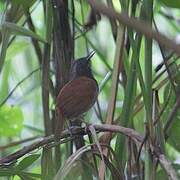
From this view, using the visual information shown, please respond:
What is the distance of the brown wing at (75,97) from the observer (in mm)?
734

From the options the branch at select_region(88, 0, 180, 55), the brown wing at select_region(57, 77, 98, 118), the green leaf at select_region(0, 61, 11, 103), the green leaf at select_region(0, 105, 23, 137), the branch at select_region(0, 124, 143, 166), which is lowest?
the branch at select_region(88, 0, 180, 55)

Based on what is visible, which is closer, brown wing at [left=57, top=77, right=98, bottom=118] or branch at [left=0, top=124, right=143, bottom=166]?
branch at [left=0, top=124, right=143, bottom=166]

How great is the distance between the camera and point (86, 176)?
70 centimetres

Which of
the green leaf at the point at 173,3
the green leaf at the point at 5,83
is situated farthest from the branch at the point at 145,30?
the green leaf at the point at 5,83

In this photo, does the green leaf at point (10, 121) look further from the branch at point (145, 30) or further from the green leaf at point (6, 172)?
the branch at point (145, 30)

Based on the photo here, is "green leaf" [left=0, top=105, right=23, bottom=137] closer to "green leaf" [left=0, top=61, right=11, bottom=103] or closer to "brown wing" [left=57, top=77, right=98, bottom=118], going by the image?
"green leaf" [left=0, top=61, right=11, bottom=103]

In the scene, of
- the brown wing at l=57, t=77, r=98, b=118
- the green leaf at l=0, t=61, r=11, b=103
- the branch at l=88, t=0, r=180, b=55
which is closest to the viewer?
the branch at l=88, t=0, r=180, b=55

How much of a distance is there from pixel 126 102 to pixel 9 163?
0.20 metres

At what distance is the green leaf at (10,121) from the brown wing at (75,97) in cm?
38

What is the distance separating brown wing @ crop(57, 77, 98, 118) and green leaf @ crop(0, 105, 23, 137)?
1.23ft

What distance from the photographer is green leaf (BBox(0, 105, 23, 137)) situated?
114cm

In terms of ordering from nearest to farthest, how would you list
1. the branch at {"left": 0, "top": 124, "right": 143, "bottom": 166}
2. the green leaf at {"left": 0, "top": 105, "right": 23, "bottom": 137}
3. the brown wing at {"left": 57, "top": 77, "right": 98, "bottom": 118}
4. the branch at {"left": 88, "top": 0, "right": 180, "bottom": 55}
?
the branch at {"left": 88, "top": 0, "right": 180, "bottom": 55} → the branch at {"left": 0, "top": 124, "right": 143, "bottom": 166} → the brown wing at {"left": 57, "top": 77, "right": 98, "bottom": 118} → the green leaf at {"left": 0, "top": 105, "right": 23, "bottom": 137}

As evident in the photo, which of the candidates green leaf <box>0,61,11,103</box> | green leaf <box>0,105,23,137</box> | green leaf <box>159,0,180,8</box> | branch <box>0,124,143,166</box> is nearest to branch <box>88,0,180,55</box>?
branch <box>0,124,143,166</box>

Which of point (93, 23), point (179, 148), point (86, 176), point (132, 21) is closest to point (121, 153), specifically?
point (86, 176)
